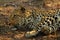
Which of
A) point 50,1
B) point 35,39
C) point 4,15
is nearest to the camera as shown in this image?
point 35,39

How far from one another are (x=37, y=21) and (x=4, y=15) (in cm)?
120

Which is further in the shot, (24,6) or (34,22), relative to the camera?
(24,6)

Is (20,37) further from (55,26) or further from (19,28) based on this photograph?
(55,26)

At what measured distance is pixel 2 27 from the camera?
5.33 metres

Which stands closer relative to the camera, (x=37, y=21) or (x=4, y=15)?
(x=37, y=21)

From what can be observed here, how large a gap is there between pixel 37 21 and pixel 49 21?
24cm

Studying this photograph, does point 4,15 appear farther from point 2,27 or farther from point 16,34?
point 16,34

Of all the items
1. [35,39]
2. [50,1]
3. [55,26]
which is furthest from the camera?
[50,1]

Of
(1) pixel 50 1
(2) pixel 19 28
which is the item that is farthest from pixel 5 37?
(1) pixel 50 1

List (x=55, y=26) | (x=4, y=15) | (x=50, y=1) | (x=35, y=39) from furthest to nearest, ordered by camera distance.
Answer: (x=50, y=1), (x=4, y=15), (x=55, y=26), (x=35, y=39)

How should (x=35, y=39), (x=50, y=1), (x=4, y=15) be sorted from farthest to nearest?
(x=50, y=1), (x=4, y=15), (x=35, y=39)

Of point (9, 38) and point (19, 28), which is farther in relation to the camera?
point (19, 28)

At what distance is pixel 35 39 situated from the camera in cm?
474

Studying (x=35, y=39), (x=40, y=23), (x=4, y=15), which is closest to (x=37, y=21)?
(x=40, y=23)
